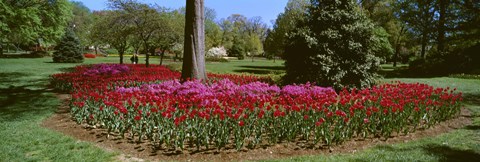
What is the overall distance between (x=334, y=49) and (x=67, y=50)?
3677 centimetres

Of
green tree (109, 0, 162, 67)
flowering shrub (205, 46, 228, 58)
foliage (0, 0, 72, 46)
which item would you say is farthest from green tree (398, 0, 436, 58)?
flowering shrub (205, 46, 228, 58)

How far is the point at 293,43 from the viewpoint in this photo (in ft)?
45.4

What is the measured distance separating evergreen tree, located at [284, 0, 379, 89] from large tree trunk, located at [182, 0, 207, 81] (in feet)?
12.6

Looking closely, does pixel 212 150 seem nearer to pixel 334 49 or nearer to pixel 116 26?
pixel 334 49

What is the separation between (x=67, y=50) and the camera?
4019cm

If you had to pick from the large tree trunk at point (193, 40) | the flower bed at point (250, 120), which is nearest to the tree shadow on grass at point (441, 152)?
the flower bed at point (250, 120)

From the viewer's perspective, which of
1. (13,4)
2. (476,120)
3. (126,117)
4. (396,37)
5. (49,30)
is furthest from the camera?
(396,37)

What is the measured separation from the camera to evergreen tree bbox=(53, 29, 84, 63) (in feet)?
130

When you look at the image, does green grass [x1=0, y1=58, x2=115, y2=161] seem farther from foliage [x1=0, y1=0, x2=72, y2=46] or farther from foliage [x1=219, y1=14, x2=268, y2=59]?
foliage [x1=219, y1=14, x2=268, y2=59]

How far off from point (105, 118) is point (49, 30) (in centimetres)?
2032

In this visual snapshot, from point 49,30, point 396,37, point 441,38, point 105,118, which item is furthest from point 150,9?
point 396,37

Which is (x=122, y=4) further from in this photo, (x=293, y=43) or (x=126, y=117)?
(x=126, y=117)

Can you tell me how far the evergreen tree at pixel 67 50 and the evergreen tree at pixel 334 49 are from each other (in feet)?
113

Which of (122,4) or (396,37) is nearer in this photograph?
(122,4)
